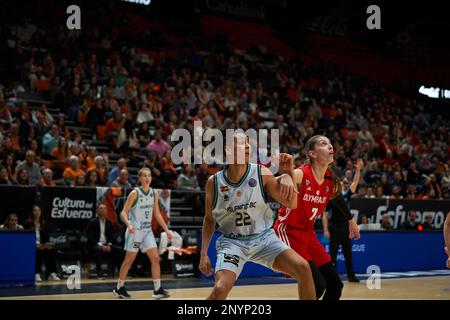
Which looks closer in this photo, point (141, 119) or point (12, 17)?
point (141, 119)

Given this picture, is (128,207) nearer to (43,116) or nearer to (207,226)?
(207,226)

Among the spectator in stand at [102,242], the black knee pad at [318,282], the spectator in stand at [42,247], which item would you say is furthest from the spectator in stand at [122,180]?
the black knee pad at [318,282]

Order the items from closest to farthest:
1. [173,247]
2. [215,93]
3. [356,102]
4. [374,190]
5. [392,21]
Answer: [173,247] → [374,190] → [215,93] → [356,102] → [392,21]

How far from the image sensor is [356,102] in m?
26.3

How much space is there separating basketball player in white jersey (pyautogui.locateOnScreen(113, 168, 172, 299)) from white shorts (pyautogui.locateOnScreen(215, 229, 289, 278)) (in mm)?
4269

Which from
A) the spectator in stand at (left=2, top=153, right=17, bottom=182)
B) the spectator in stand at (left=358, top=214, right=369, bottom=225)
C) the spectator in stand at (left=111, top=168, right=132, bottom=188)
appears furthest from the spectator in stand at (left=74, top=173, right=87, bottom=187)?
the spectator in stand at (left=358, top=214, right=369, bottom=225)

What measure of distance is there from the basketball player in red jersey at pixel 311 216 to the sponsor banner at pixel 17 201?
24.1 feet

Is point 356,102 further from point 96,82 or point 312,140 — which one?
point 312,140

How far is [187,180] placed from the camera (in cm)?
1570

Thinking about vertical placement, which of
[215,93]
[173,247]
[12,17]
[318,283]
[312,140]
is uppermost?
[12,17]

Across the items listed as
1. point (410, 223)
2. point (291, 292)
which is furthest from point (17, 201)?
point (410, 223)

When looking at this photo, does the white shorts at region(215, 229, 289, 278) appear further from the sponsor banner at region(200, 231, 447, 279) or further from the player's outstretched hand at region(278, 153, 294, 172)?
the sponsor banner at region(200, 231, 447, 279)

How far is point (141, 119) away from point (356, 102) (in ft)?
37.3
